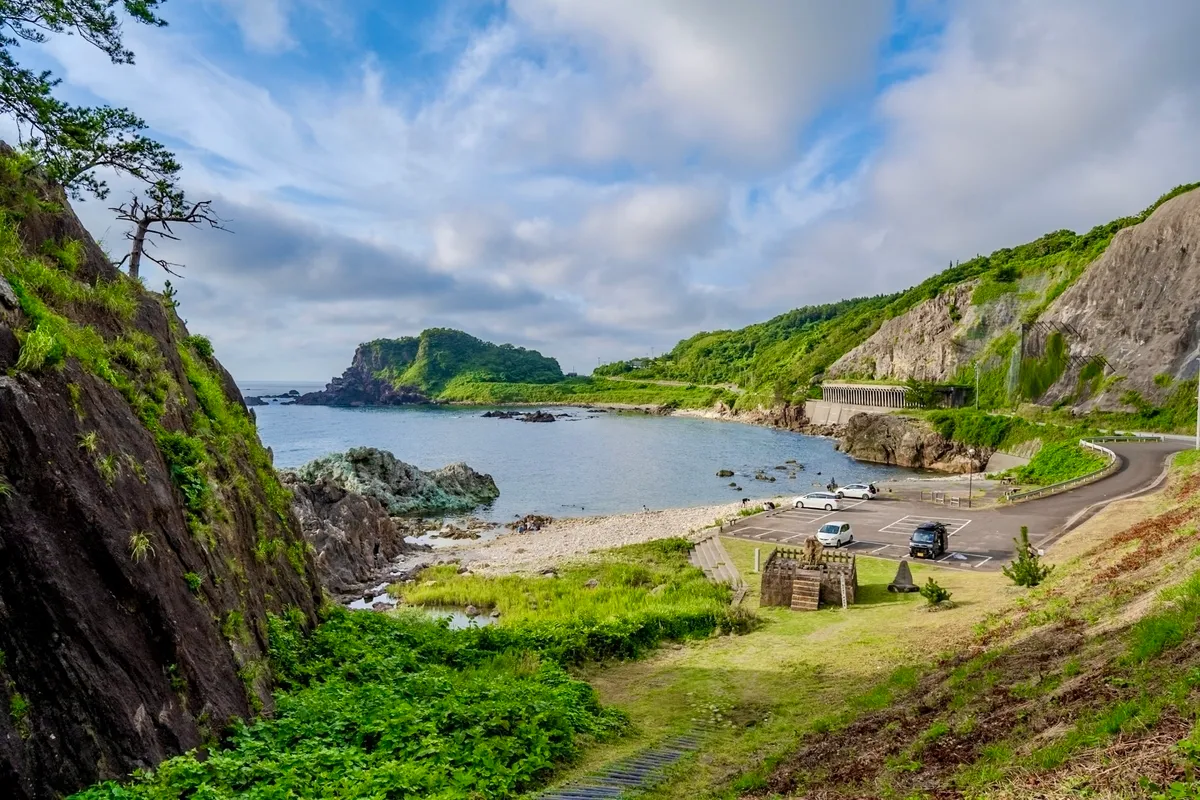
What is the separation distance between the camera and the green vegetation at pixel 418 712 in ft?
29.6

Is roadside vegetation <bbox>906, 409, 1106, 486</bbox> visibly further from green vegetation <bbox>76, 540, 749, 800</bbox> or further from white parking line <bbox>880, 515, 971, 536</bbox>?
green vegetation <bbox>76, 540, 749, 800</bbox>

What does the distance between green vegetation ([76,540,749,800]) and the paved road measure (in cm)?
1591

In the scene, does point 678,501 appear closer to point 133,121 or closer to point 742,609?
point 742,609

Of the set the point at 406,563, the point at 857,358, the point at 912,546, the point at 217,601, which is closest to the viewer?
the point at 217,601

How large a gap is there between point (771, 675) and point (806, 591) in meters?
7.63

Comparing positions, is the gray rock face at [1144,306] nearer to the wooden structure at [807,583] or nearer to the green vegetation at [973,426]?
the green vegetation at [973,426]

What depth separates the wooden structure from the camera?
2394 centimetres

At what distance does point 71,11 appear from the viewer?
14422 millimetres

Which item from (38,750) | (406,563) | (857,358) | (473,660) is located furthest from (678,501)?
(857,358)

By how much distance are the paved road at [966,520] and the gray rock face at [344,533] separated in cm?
2118

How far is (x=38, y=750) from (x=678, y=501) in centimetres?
6293

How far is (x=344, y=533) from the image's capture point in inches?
1598

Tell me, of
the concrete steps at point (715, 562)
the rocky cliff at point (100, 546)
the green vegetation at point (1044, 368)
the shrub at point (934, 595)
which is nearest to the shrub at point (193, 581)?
the rocky cliff at point (100, 546)

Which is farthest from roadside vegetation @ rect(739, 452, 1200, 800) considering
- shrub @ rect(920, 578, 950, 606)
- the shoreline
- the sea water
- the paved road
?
the sea water
